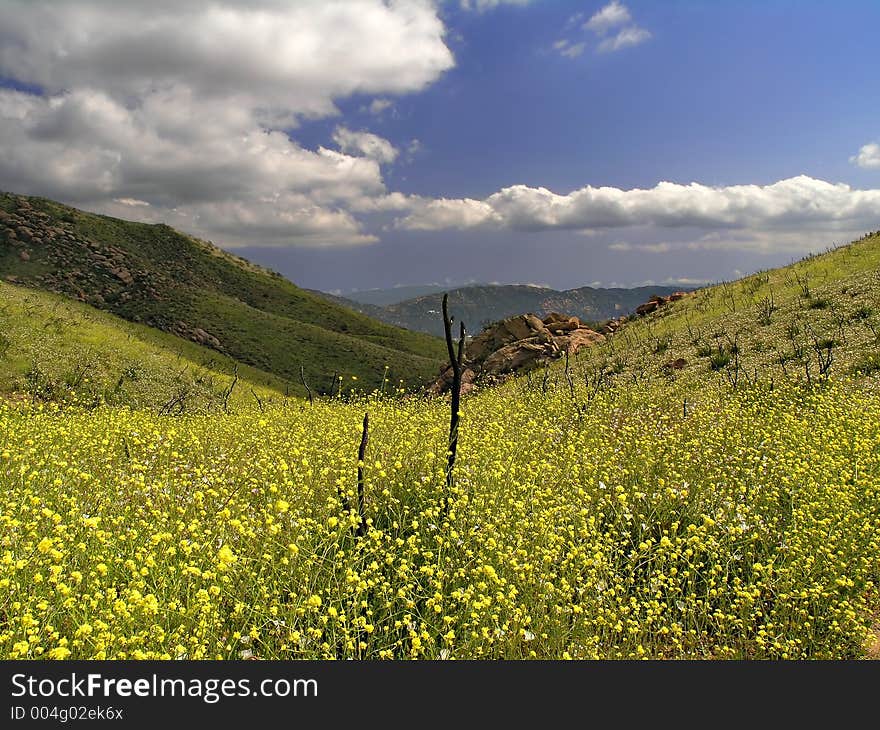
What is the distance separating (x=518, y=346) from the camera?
29.6 m

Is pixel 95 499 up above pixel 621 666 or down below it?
above

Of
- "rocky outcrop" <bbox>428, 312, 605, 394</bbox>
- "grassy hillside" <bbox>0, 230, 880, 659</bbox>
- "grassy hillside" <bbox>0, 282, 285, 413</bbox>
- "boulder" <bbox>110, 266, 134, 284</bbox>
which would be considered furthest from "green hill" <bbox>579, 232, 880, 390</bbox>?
"boulder" <bbox>110, 266, 134, 284</bbox>

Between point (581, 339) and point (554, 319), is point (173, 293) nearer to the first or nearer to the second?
point (554, 319)

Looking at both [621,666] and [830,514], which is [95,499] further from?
[830,514]

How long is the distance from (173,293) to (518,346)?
433 ft

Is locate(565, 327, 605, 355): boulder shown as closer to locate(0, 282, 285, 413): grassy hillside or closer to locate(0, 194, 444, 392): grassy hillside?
locate(0, 282, 285, 413): grassy hillside

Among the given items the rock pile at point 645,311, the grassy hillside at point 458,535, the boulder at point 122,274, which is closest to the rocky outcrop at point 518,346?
the rock pile at point 645,311

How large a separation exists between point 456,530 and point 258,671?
292 centimetres

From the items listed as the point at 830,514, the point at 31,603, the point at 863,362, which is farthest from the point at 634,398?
the point at 31,603

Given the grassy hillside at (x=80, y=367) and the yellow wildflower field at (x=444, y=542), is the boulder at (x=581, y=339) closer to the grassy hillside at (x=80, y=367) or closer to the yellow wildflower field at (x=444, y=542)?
the grassy hillside at (x=80, y=367)

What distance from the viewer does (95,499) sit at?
693 centimetres

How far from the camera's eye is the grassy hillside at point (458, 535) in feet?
15.5

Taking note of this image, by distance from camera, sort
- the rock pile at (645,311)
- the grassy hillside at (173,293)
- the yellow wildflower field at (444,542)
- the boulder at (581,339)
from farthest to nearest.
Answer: the grassy hillside at (173,293) < the rock pile at (645,311) < the boulder at (581,339) < the yellow wildflower field at (444,542)

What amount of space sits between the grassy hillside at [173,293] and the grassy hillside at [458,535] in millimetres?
90239
